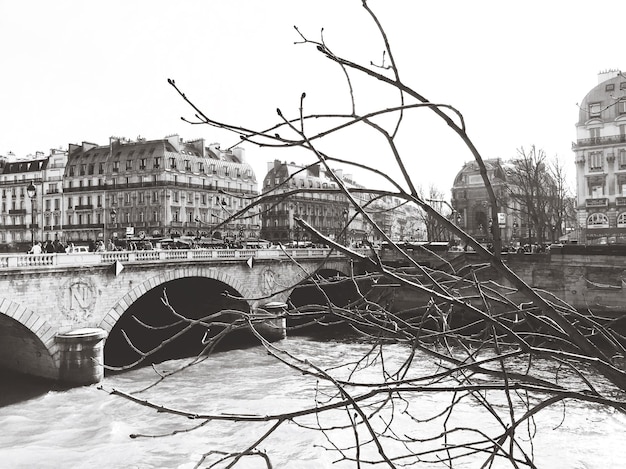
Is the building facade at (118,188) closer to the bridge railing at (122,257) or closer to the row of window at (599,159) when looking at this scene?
the bridge railing at (122,257)

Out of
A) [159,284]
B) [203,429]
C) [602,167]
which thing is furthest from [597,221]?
[203,429]

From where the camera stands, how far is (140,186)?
207ft

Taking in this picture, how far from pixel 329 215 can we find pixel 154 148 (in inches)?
920

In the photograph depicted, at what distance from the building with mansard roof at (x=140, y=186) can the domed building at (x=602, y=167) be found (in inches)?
1311

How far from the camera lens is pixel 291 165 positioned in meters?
70.7

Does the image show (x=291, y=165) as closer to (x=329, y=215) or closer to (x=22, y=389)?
(x=329, y=215)

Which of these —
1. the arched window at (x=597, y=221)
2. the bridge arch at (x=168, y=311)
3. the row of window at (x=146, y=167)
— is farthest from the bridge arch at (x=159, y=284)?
the row of window at (x=146, y=167)

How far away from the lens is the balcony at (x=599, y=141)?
43034mm

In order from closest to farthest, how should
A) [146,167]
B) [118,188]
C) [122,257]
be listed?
[122,257]
[146,167]
[118,188]

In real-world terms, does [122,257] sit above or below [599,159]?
below

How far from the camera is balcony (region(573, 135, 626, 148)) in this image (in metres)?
43.0

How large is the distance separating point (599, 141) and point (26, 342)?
40682mm

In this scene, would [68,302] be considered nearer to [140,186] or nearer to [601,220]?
[601,220]

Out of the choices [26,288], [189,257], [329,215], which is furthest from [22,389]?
[329,215]
